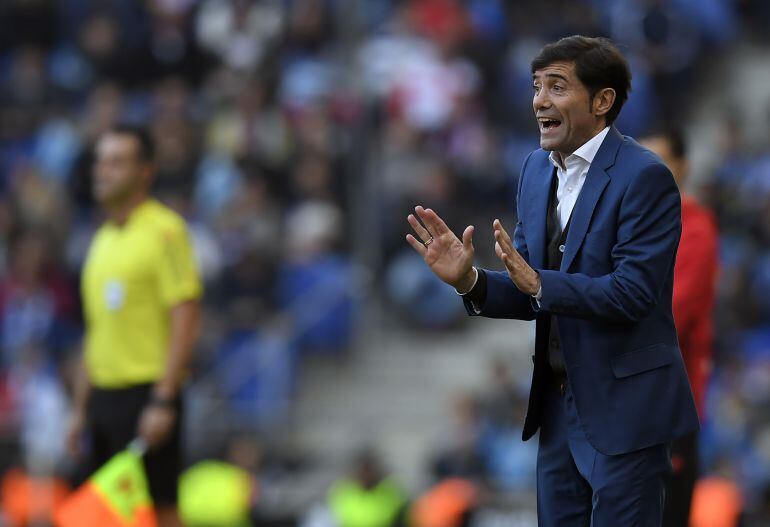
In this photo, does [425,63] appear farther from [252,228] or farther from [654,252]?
[654,252]

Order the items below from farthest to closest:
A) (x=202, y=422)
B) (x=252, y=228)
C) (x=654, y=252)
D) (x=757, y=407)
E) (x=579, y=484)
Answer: (x=252, y=228) → (x=202, y=422) → (x=757, y=407) → (x=579, y=484) → (x=654, y=252)

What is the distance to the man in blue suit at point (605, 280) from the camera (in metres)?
4.38

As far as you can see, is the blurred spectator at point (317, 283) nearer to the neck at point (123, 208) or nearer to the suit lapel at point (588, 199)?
the neck at point (123, 208)

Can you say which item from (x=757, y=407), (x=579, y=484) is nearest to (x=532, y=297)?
(x=579, y=484)

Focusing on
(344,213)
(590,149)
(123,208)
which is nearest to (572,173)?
(590,149)

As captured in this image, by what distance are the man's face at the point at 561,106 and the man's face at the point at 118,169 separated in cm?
292

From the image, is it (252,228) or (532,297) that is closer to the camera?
(532,297)

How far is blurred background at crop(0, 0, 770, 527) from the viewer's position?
434 inches

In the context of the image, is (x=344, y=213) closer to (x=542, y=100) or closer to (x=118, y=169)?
(x=118, y=169)

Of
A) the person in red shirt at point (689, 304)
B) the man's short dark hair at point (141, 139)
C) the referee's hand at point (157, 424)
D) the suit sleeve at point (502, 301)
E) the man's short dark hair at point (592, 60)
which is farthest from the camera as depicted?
the man's short dark hair at point (141, 139)

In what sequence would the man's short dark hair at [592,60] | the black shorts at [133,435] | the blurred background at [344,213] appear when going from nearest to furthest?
the man's short dark hair at [592,60] < the black shorts at [133,435] < the blurred background at [344,213]

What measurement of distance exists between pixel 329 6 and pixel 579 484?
35.6 feet

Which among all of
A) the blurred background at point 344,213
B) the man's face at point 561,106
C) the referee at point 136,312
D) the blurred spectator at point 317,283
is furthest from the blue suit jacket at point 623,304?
the blurred spectator at point 317,283

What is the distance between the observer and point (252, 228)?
12.7 metres
